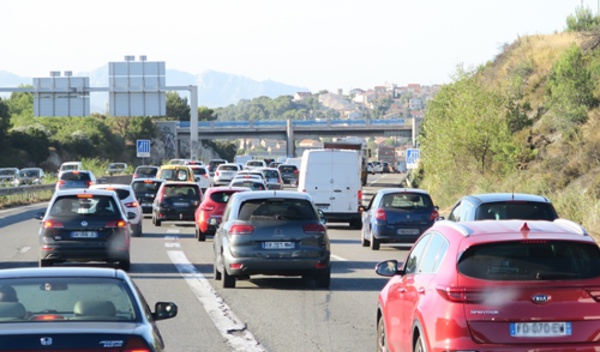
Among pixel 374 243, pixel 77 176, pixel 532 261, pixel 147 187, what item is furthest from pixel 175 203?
pixel 532 261

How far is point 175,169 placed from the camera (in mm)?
52719

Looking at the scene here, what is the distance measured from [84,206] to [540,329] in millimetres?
14624

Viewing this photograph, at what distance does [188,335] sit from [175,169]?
39.5m

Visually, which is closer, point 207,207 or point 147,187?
point 207,207

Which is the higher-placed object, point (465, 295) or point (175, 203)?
point (465, 295)

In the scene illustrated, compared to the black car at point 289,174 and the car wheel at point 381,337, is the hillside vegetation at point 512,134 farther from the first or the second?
the car wheel at point 381,337

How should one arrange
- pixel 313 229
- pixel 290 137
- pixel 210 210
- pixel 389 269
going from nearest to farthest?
pixel 389 269, pixel 313 229, pixel 210 210, pixel 290 137

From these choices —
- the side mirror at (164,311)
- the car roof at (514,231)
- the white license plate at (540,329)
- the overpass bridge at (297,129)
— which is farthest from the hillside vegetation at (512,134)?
the overpass bridge at (297,129)

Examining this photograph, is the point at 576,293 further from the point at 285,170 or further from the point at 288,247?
the point at 285,170

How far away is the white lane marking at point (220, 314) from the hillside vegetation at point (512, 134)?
18.9 metres

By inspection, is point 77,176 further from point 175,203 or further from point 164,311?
point 164,311

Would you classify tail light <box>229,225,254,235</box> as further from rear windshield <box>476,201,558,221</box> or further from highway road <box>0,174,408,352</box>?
rear windshield <box>476,201,558,221</box>

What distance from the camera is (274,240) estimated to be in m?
18.2

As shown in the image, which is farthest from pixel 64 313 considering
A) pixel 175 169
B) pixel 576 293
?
pixel 175 169
